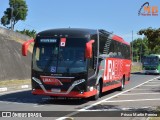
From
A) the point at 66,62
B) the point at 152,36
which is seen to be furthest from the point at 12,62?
the point at 152,36

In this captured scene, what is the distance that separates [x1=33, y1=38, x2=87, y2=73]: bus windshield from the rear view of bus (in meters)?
39.6

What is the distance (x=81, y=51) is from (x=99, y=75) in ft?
7.16

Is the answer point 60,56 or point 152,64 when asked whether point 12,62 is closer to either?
point 152,64

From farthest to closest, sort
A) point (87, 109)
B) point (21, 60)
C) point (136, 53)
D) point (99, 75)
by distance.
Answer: point (136, 53), point (21, 60), point (99, 75), point (87, 109)

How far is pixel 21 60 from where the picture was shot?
42750 mm

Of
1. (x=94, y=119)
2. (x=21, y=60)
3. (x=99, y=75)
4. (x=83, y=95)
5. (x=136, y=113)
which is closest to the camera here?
(x=94, y=119)

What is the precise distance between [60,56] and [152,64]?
4053 centimetres

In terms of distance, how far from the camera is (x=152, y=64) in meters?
55.6

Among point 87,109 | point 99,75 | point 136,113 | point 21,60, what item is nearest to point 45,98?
point 99,75

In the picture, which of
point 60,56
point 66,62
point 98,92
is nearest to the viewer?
point 66,62

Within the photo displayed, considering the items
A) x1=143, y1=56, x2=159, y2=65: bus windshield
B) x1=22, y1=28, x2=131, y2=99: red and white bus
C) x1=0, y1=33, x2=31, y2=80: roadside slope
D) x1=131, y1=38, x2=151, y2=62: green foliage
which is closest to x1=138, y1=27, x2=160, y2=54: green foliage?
x1=22, y1=28, x2=131, y2=99: red and white bus

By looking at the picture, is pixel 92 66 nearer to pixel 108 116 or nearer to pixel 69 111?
pixel 69 111

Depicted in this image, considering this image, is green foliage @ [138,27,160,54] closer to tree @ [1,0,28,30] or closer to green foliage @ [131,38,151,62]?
tree @ [1,0,28,30]

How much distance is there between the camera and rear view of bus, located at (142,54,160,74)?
55.0 meters
